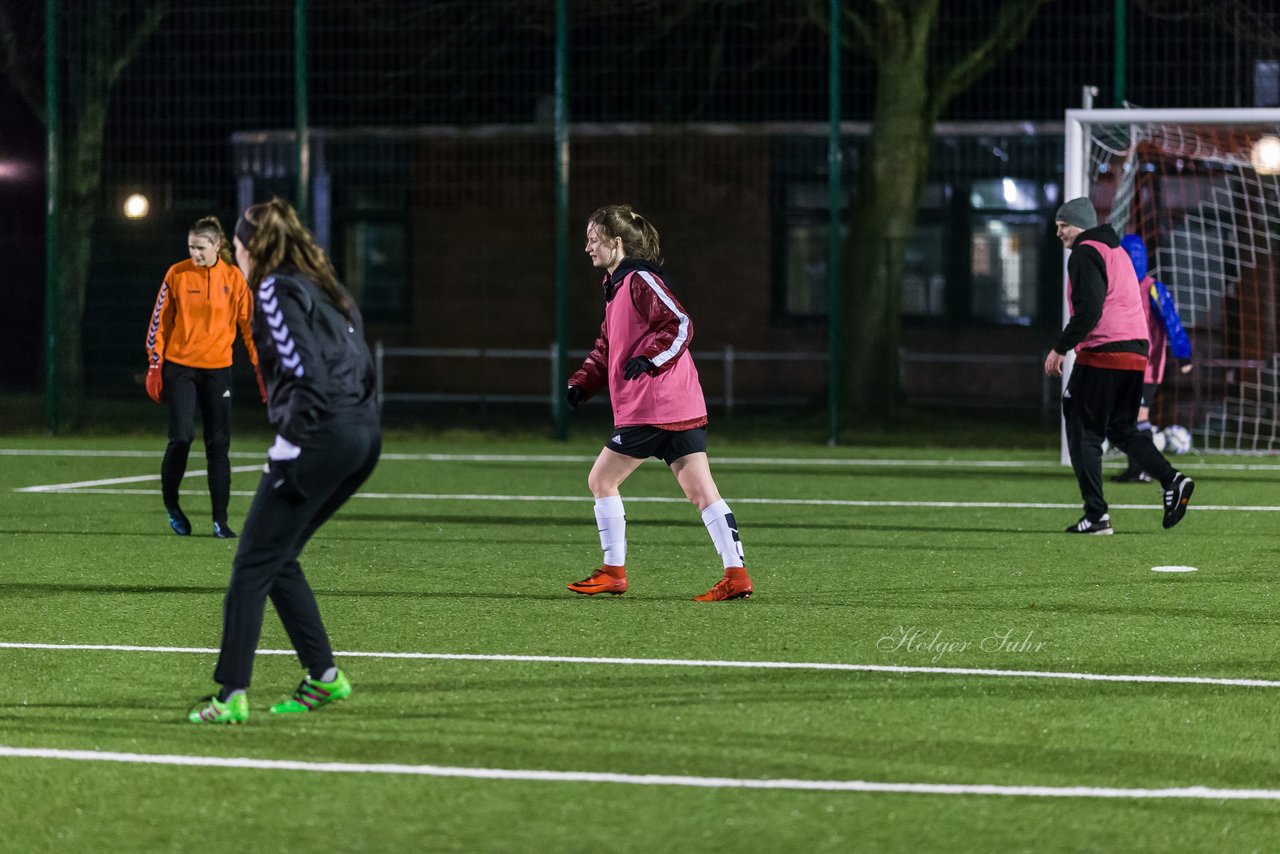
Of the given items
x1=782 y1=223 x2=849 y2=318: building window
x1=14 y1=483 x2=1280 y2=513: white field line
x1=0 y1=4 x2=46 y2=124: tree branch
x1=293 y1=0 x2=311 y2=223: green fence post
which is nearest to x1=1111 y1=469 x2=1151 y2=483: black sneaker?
x1=14 y1=483 x2=1280 y2=513: white field line

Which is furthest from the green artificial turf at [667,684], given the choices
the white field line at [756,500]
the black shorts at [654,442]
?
the black shorts at [654,442]

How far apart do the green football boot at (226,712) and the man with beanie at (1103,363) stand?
6.19 m

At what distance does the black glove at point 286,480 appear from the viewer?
614 centimetres

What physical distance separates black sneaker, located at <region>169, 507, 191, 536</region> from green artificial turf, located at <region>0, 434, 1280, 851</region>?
3.7 inches

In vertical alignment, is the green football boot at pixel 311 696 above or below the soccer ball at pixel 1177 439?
above

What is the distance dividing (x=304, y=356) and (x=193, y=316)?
5507 millimetres

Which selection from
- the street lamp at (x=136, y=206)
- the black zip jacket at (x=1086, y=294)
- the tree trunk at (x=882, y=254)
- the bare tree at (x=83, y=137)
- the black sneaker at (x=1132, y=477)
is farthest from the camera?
the street lamp at (x=136, y=206)

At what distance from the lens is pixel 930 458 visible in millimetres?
17859

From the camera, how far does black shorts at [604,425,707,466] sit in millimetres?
8930

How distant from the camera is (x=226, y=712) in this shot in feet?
20.7

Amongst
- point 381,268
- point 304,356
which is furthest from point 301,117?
point 304,356


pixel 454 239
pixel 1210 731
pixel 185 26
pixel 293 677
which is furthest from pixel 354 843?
pixel 454 239

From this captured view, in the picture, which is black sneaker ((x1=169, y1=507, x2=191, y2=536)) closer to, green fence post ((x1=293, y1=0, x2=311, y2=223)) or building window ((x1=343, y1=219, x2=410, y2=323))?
green fence post ((x1=293, y1=0, x2=311, y2=223))

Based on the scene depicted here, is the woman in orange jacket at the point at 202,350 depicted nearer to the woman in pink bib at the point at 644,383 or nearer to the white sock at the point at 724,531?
the woman in pink bib at the point at 644,383
